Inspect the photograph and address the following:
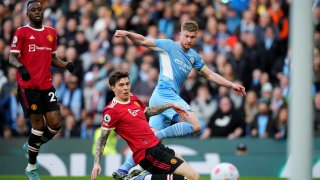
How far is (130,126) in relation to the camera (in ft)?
33.4

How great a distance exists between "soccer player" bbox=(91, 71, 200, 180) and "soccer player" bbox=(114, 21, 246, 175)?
1.06m

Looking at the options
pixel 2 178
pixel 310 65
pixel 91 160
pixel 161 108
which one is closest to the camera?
pixel 310 65

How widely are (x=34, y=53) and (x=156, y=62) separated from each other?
692 cm

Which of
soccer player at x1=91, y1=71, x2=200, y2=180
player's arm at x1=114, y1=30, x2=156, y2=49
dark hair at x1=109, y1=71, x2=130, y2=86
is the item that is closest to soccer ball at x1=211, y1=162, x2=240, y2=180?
soccer player at x1=91, y1=71, x2=200, y2=180

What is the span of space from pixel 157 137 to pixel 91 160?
15.4ft

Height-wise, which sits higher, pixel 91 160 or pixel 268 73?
pixel 268 73

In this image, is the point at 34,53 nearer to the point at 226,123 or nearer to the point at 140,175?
the point at 140,175

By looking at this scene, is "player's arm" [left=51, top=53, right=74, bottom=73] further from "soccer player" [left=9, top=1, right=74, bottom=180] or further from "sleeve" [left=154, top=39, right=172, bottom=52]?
"sleeve" [left=154, top=39, right=172, bottom=52]

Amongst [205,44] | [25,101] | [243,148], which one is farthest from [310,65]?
[205,44]

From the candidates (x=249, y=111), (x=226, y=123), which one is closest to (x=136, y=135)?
(x=226, y=123)

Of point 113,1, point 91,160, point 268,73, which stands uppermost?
point 113,1

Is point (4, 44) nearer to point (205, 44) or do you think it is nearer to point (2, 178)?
point (205, 44)

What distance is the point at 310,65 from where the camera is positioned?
6875 mm

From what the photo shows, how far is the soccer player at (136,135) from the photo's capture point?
10.1 metres
